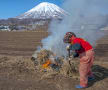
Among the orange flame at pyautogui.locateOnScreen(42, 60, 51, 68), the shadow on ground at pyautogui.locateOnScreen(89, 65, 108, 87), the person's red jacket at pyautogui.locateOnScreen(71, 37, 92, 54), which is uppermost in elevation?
the person's red jacket at pyautogui.locateOnScreen(71, 37, 92, 54)

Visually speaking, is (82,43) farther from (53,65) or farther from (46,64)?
(46,64)

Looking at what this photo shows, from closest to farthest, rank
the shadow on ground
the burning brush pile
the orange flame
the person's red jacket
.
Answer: the person's red jacket
the shadow on ground
the burning brush pile
the orange flame

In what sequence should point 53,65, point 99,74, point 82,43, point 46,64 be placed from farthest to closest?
point 46,64 → point 53,65 → point 99,74 → point 82,43

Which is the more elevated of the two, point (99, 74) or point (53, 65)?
point (53, 65)

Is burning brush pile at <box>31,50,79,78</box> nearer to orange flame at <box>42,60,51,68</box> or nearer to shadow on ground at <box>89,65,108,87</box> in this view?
orange flame at <box>42,60,51,68</box>

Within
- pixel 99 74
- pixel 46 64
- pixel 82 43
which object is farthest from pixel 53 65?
pixel 82 43

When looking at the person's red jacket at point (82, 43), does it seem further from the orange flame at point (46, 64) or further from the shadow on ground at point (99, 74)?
the orange flame at point (46, 64)

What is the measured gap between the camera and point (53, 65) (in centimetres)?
805

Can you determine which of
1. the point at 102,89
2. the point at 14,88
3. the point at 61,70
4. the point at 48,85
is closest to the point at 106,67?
the point at 61,70

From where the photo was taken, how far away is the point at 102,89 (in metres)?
6.05

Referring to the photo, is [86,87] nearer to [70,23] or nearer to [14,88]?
[14,88]

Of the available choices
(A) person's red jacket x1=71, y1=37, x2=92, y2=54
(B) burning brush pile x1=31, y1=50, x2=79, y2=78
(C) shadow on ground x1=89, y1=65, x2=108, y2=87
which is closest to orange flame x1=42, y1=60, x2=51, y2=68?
(B) burning brush pile x1=31, y1=50, x2=79, y2=78

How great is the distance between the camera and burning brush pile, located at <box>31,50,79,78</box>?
24.5ft

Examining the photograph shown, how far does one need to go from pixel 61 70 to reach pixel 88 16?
11.3ft
